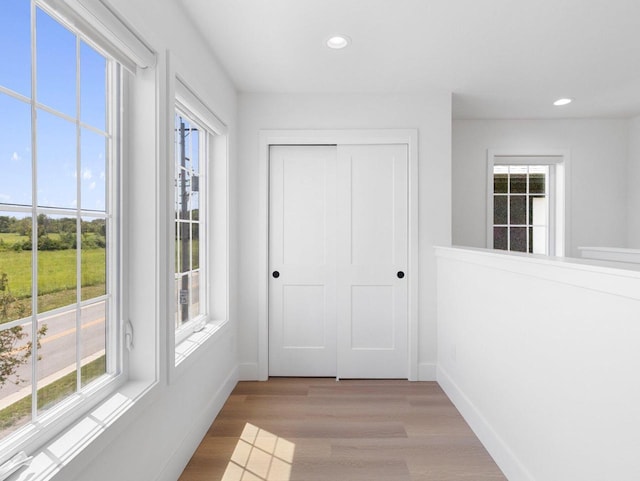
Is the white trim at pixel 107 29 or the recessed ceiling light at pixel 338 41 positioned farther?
the recessed ceiling light at pixel 338 41

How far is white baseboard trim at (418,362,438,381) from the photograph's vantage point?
3189 mm

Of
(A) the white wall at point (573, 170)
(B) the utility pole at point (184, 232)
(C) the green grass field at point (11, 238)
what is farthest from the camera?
(A) the white wall at point (573, 170)

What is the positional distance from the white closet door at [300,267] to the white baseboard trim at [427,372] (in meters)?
0.74

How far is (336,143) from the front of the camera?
3.21 meters

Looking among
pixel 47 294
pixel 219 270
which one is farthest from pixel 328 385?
pixel 47 294

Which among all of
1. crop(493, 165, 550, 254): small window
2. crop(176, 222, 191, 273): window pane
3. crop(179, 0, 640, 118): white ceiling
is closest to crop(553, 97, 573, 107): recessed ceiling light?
crop(179, 0, 640, 118): white ceiling

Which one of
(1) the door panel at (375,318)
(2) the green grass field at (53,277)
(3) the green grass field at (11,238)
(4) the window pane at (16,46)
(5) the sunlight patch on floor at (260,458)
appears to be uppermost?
(4) the window pane at (16,46)

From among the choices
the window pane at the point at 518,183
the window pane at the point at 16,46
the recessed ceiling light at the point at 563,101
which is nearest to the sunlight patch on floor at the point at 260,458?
the window pane at the point at 16,46

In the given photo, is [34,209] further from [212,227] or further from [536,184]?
[536,184]

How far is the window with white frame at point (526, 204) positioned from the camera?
412 centimetres

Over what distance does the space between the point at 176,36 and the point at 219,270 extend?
62.4 inches

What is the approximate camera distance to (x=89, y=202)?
140 centimetres

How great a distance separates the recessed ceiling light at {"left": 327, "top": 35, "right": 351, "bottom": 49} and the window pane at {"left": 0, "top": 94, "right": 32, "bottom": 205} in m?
1.75

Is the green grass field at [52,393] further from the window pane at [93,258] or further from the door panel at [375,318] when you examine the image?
the door panel at [375,318]
